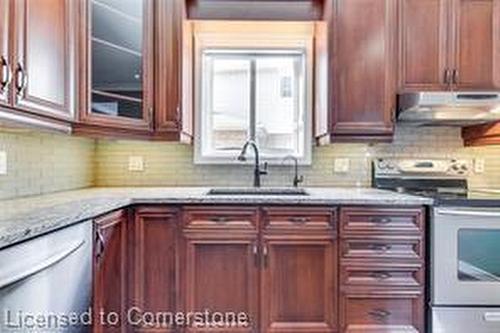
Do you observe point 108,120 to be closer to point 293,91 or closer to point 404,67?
point 293,91

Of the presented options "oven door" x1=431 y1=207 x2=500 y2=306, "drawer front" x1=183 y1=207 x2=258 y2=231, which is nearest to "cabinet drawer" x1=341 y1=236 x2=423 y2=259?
"oven door" x1=431 y1=207 x2=500 y2=306

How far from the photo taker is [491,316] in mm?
2623

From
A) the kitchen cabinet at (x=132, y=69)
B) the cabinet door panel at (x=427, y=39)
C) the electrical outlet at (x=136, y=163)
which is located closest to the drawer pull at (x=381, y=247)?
the cabinet door panel at (x=427, y=39)

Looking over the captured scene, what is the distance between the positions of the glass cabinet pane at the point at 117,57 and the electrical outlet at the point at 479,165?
225 centimetres

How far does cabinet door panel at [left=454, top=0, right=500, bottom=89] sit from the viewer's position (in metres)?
3.09

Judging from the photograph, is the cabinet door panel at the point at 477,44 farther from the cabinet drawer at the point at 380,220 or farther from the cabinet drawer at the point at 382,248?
the cabinet drawer at the point at 382,248

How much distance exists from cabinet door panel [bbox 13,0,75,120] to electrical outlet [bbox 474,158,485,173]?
261 centimetres

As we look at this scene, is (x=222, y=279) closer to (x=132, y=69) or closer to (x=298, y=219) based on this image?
(x=298, y=219)

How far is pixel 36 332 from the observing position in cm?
Answer: 156

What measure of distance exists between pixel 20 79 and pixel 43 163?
1.01 meters

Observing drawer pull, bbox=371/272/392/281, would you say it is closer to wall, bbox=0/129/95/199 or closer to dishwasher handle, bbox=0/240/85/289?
dishwasher handle, bbox=0/240/85/289

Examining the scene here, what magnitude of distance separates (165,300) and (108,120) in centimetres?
104

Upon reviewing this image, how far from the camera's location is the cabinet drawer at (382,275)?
8.93 feet

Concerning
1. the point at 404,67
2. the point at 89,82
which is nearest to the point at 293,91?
the point at 404,67
